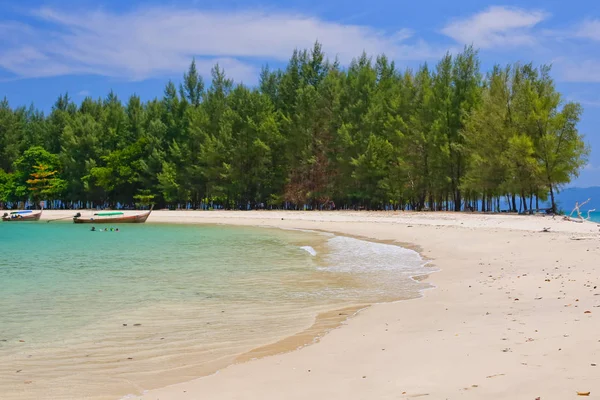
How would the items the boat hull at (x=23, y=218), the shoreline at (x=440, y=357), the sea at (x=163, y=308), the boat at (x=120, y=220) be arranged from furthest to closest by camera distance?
1. the boat hull at (x=23, y=218)
2. the boat at (x=120, y=220)
3. the sea at (x=163, y=308)
4. the shoreline at (x=440, y=357)

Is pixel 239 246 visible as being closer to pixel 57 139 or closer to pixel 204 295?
pixel 204 295

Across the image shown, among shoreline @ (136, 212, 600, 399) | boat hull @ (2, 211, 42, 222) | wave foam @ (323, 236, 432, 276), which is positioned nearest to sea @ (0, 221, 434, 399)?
wave foam @ (323, 236, 432, 276)

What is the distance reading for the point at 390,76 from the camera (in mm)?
61906

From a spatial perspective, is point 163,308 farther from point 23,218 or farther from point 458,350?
point 23,218

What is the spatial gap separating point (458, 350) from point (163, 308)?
6094 mm

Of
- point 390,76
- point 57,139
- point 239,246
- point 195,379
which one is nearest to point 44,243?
point 239,246

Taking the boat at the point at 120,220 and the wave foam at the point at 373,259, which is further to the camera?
the boat at the point at 120,220

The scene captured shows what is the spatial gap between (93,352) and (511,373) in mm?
5277

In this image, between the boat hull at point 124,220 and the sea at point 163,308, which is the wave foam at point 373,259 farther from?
the boat hull at point 124,220

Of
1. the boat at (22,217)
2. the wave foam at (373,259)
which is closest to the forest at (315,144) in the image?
the boat at (22,217)

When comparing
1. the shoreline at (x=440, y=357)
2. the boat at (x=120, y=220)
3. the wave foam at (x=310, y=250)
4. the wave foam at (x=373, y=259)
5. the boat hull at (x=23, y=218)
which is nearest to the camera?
the shoreline at (x=440, y=357)

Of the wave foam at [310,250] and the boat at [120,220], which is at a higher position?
the boat at [120,220]

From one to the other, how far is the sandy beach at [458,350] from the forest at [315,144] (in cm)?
3025

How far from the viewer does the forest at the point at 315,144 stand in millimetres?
41625
